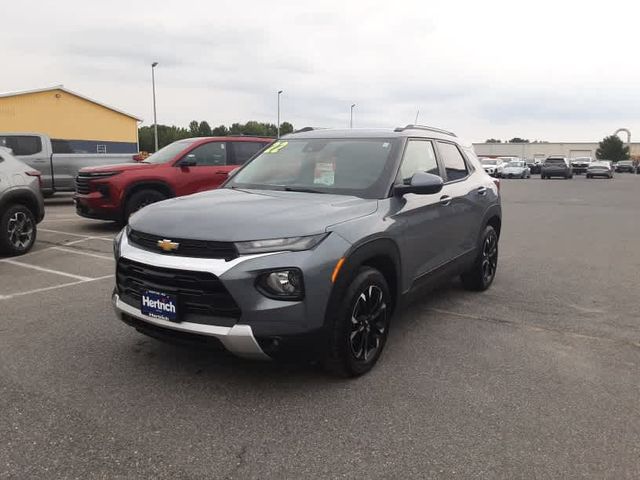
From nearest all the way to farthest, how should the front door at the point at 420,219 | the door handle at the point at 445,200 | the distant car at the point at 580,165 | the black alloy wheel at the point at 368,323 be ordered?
1. the black alloy wheel at the point at 368,323
2. the front door at the point at 420,219
3. the door handle at the point at 445,200
4. the distant car at the point at 580,165

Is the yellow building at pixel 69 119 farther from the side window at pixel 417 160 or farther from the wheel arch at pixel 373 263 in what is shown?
the wheel arch at pixel 373 263

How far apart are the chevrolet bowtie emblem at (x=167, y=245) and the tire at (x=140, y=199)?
22.4 ft

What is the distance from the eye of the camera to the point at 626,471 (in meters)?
2.66

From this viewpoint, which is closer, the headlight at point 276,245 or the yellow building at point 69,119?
the headlight at point 276,245

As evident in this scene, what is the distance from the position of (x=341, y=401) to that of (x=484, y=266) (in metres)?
3.20

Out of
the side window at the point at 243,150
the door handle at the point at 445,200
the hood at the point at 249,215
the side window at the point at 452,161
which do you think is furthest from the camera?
the side window at the point at 243,150

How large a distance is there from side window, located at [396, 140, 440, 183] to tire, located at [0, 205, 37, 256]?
5823mm

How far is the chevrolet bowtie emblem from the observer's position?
3230mm

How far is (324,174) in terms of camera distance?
432cm

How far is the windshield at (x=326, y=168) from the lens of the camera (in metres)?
4.10

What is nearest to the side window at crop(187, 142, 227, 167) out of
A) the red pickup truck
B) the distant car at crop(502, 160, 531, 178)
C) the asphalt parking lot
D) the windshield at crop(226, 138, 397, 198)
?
the red pickup truck

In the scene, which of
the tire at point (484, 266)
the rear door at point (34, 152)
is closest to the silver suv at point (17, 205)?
the tire at point (484, 266)

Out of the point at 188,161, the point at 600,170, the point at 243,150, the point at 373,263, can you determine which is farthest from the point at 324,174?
the point at 600,170

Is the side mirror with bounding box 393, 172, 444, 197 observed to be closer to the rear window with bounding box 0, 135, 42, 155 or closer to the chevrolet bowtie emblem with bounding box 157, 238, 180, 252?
the chevrolet bowtie emblem with bounding box 157, 238, 180, 252
